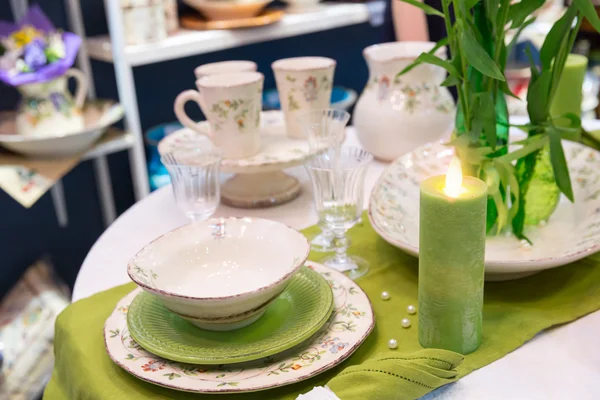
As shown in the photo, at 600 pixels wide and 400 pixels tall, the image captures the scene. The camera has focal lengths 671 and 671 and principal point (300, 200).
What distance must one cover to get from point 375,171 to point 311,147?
0.23 metres

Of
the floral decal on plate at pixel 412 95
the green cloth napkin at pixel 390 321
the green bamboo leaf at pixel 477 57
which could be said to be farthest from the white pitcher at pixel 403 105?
the green bamboo leaf at pixel 477 57

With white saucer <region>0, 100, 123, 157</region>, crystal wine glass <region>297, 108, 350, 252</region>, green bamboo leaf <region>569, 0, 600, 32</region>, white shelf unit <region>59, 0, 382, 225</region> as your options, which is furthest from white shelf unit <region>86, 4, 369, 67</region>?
green bamboo leaf <region>569, 0, 600, 32</region>

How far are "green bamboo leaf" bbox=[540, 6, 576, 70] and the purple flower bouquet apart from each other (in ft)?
3.65

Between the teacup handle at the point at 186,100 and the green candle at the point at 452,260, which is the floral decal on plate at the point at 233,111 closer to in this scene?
the teacup handle at the point at 186,100

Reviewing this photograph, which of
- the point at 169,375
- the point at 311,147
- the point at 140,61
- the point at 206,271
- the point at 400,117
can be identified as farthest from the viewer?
the point at 140,61

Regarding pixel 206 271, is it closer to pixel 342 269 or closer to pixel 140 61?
pixel 342 269

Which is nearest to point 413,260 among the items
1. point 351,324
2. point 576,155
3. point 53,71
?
point 351,324

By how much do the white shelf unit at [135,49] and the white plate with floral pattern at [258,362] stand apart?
1.09 m

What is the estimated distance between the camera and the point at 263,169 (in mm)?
980

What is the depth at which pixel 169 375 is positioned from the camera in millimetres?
602

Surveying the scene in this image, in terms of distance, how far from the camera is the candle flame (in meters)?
0.58

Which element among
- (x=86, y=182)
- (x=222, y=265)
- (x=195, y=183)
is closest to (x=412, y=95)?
(x=195, y=183)

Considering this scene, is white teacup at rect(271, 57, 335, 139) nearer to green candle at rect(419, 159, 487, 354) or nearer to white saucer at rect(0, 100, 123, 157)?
green candle at rect(419, 159, 487, 354)

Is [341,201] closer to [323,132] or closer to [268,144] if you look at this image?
[323,132]
